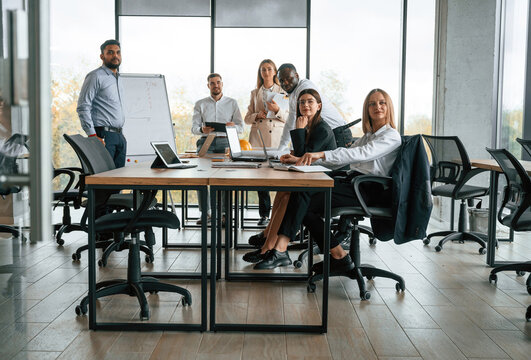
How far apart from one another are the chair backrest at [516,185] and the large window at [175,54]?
4536mm

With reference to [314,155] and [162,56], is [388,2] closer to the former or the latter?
[162,56]

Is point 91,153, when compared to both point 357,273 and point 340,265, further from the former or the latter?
point 357,273

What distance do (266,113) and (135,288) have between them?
11.1 ft

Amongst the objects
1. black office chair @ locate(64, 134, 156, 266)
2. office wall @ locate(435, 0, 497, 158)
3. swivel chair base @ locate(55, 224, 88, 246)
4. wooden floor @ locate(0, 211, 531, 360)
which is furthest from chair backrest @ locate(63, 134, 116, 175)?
office wall @ locate(435, 0, 497, 158)

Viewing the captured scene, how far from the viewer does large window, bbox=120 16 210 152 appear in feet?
23.2

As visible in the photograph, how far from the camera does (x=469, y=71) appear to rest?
6.07 metres

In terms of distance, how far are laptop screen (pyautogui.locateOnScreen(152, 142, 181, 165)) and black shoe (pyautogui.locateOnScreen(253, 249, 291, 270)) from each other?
93 cm

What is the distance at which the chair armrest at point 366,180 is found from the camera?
3.15m

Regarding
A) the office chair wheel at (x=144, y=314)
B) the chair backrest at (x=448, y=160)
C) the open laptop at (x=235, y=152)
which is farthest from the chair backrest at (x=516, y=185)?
the office chair wheel at (x=144, y=314)

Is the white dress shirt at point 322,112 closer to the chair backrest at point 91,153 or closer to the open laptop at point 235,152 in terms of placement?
the open laptop at point 235,152

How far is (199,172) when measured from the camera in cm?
294

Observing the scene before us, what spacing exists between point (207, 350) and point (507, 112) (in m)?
5.07

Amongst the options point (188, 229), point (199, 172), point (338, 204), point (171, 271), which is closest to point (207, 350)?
point (199, 172)

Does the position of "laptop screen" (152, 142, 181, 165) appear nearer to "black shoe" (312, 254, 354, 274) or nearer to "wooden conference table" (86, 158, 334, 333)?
"wooden conference table" (86, 158, 334, 333)
